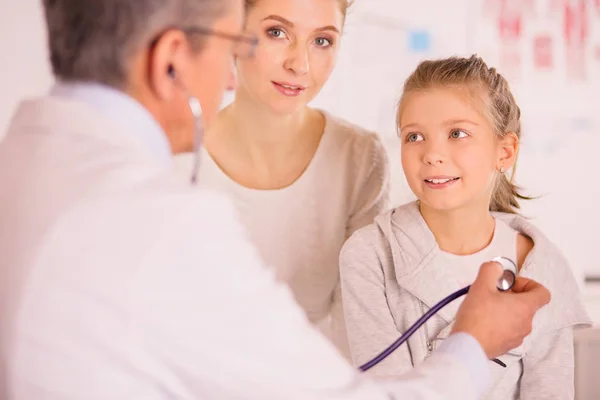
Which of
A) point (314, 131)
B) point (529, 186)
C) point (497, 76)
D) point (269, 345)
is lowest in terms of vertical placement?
point (529, 186)

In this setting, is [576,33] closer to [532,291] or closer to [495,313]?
[532,291]

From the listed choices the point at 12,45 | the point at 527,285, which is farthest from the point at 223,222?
the point at 12,45

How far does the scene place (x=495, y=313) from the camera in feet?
3.51

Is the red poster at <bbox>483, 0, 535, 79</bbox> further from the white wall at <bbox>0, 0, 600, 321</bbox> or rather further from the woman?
the woman

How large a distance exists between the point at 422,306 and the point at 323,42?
0.51 meters

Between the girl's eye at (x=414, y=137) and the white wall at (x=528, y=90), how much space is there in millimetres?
720

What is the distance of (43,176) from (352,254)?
0.76m

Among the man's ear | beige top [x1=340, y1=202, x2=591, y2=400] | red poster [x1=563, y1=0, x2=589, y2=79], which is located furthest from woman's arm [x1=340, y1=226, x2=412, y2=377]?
red poster [x1=563, y1=0, x2=589, y2=79]

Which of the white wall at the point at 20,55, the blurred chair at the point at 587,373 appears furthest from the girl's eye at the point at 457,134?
the blurred chair at the point at 587,373

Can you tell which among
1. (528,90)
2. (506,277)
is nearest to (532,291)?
(506,277)

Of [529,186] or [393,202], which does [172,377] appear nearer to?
[393,202]

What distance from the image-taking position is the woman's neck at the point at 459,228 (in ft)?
4.86

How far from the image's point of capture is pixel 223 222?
32.3 inches

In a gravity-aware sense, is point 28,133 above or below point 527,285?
above
